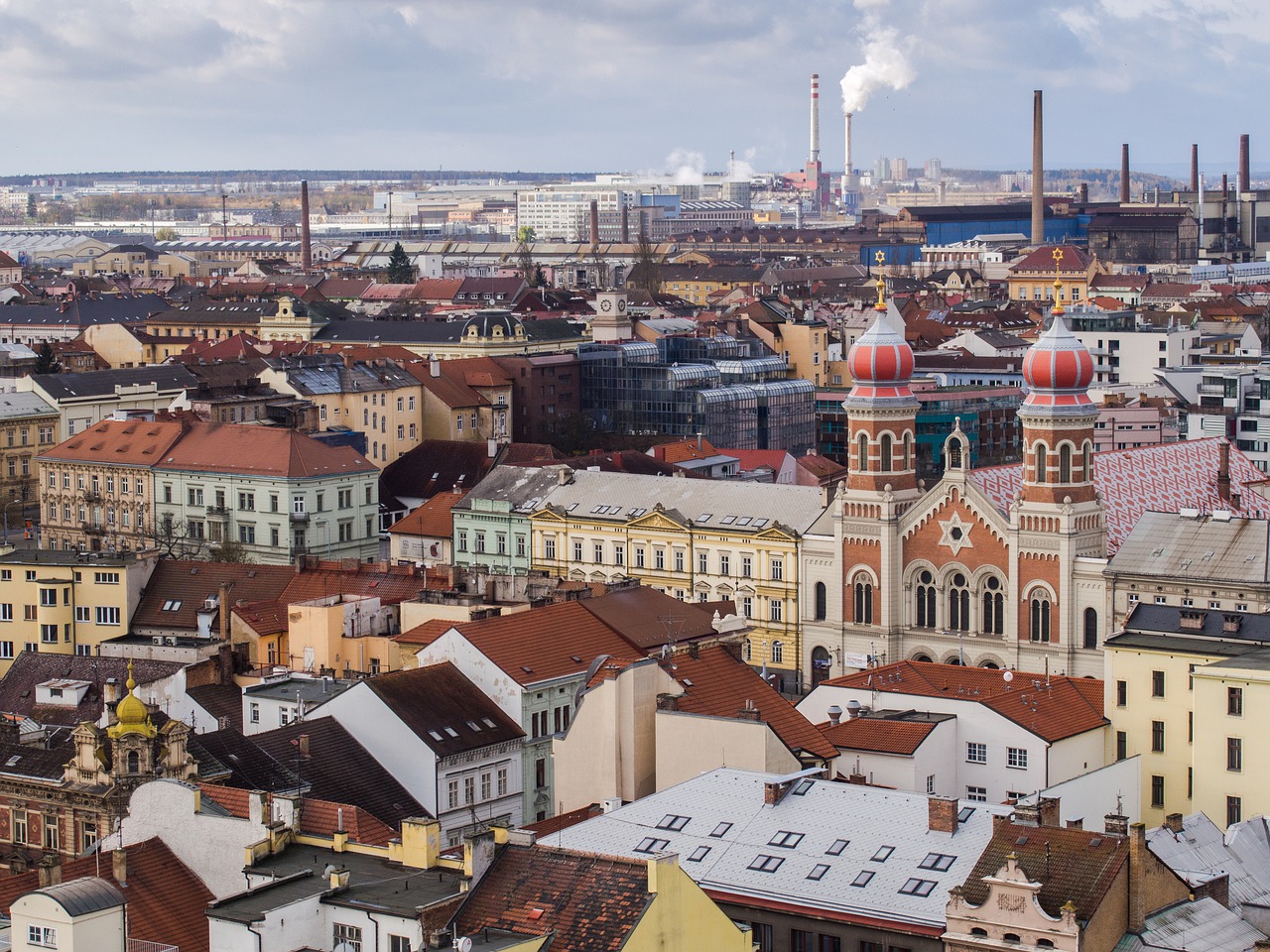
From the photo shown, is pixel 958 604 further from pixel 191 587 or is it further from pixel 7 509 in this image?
pixel 7 509

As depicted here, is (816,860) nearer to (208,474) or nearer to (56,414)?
(208,474)

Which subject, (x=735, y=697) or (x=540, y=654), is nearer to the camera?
(x=735, y=697)

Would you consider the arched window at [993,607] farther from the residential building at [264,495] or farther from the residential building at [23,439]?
the residential building at [23,439]

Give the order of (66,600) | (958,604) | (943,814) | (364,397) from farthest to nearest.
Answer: (364,397), (66,600), (958,604), (943,814)

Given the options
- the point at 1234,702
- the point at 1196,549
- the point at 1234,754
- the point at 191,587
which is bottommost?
the point at 1234,754

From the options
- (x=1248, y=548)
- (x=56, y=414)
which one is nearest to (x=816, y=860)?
(x=1248, y=548)

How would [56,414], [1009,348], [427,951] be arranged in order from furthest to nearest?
[1009,348], [56,414], [427,951]

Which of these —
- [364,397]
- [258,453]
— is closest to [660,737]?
[258,453]
